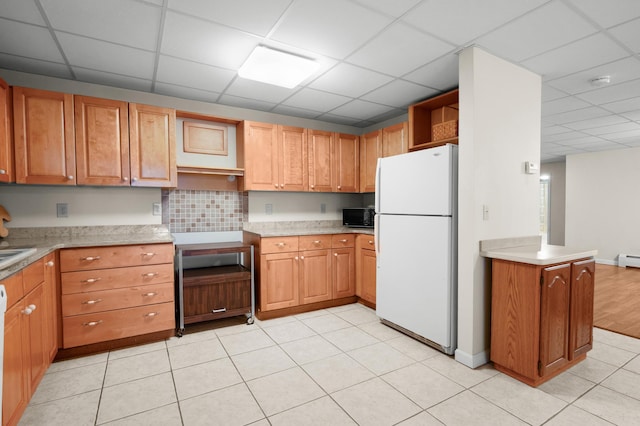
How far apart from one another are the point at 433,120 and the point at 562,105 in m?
1.52

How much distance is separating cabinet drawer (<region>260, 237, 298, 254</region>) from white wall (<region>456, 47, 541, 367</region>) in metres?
1.74

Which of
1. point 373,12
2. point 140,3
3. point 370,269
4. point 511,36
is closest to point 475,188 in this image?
point 511,36

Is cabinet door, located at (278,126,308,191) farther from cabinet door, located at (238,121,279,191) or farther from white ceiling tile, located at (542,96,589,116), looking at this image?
white ceiling tile, located at (542,96,589,116)

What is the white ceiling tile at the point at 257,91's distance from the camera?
311cm

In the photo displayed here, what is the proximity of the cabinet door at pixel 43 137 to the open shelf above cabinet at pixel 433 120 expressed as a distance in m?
3.20

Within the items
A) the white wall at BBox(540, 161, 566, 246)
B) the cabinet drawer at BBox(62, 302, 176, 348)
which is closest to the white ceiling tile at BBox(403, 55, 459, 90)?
the cabinet drawer at BBox(62, 302, 176, 348)

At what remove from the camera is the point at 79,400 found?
2031mm

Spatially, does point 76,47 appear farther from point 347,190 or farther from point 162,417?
point 347,190

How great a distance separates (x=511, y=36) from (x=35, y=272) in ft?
11.4

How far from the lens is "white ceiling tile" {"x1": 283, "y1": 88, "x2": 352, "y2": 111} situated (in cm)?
335

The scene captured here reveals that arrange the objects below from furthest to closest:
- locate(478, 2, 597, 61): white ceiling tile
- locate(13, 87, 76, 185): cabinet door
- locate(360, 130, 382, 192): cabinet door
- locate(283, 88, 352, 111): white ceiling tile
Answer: locate(360, 130, 382, 192): cabinet door, locate(283, 88, 352, 111): white ceiling tile, locate(13, 87, 76, 185): cabinet door, locate(478, 2, 597, 61): white ceiling tile

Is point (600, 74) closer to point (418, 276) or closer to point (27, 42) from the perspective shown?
point (418, 276)

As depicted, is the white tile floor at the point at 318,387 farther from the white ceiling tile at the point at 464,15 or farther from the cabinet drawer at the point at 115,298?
the white ceiling tile at the point at 464,15

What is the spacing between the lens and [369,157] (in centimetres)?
433
